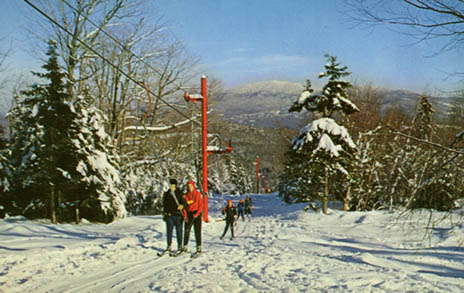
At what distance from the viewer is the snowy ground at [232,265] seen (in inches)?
251

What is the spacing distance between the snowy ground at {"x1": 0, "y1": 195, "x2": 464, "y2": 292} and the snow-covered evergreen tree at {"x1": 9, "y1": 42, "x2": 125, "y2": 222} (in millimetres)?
3037

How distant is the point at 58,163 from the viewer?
53.4 feet

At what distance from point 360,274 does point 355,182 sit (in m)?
14.6

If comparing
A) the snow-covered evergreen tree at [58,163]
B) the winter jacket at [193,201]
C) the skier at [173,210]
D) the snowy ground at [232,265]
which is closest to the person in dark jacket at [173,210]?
the skier at [173,210]

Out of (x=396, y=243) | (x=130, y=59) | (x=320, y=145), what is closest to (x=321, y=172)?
(x=320, y=145)

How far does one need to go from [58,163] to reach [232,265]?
11.6 m

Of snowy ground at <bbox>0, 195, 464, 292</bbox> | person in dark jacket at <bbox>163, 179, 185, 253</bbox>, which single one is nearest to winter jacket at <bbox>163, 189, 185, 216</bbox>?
person in dark jacket at <bbox>163, 179, 185, 253</bbox>

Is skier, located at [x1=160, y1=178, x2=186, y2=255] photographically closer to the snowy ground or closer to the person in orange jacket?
the person in orange jacket

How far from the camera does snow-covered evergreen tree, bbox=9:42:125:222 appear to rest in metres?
15.7

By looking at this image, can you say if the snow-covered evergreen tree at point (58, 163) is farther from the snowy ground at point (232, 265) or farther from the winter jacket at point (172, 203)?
the winter jacket at point (172, 203)

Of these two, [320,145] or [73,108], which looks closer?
[73,108]

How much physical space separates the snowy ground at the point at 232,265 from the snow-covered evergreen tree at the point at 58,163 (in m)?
3.04

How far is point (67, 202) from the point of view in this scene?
1642cm

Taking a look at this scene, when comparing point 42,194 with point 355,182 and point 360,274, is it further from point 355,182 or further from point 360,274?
point 355,182
